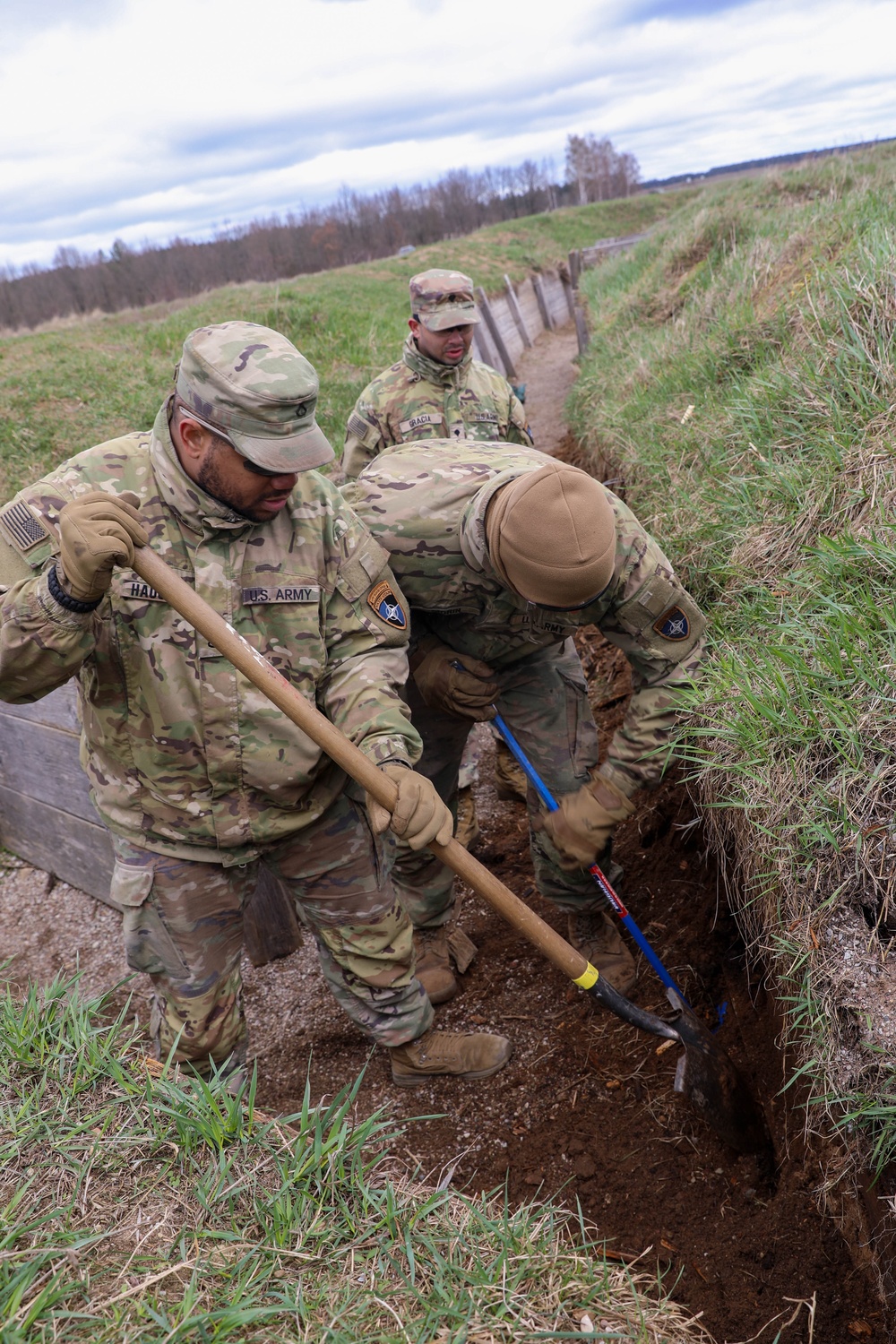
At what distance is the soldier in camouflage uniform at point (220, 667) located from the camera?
7.11 feet

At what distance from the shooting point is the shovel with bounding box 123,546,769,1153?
2.18 meters

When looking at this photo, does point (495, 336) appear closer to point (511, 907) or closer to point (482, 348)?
point (482, 348)

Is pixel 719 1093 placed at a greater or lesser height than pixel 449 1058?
greater

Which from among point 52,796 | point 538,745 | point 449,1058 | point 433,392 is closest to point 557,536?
point 538,745

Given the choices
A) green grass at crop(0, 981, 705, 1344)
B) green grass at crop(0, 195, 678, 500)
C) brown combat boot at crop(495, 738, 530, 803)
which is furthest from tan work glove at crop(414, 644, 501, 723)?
green grass at crop(0, 195, 678, 500)

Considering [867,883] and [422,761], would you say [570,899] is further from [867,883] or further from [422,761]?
[867,883]

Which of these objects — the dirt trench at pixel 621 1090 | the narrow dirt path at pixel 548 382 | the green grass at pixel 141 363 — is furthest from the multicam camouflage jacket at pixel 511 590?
the narrow dirt path at pixel 548 382

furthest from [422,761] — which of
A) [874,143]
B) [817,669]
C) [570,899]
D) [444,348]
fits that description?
[874,143]

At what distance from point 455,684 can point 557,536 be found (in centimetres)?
86

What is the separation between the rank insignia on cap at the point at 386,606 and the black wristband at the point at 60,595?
775 mm

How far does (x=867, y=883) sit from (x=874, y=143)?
36.3ft

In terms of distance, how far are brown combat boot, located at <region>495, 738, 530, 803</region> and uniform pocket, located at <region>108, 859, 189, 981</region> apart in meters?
2.28

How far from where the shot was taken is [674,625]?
113 inches

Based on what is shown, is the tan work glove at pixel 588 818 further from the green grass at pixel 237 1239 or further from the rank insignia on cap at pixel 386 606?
the green grass at pixel 237 1239
